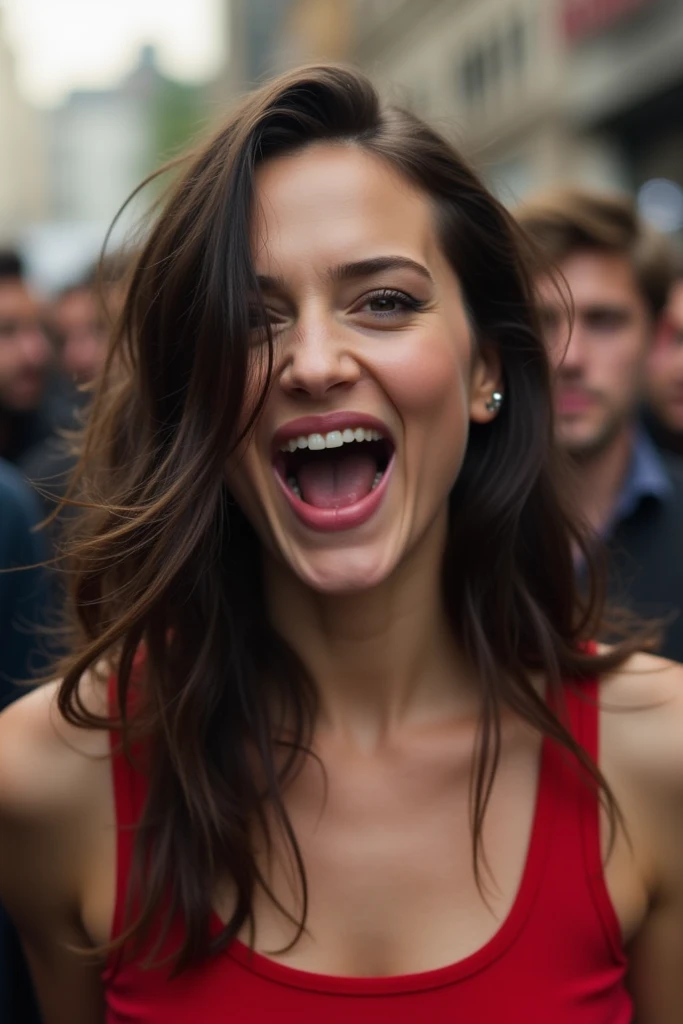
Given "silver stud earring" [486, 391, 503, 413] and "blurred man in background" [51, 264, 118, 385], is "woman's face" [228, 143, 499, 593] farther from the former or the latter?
"blurred man in background" [51, 264, 118, 385]

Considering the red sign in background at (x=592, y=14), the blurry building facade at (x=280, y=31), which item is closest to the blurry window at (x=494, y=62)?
the red sign in background at (x=592, y=14)

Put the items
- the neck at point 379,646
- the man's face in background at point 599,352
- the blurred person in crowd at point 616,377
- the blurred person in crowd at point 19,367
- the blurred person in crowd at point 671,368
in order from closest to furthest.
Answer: the neck at point 379,646 → the blurred person in crowd at point 616,377 → the man's face in background at point 599,352 → the blurred person in crowd at point 671,368 → the blurred person in crowd at point 19,367

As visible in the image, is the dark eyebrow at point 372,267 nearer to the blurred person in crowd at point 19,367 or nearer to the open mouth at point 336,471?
the open mouth at point 336,471

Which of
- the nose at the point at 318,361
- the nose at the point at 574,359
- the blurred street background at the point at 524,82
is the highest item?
the blurred street background at the point at 524,82

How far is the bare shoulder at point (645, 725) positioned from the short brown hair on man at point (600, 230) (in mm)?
1926

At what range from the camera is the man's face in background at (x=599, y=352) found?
12.7ft

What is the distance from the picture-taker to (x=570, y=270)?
4.13 metres

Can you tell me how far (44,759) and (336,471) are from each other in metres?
0.69

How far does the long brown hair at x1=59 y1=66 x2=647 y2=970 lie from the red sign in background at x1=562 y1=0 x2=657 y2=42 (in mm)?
18555

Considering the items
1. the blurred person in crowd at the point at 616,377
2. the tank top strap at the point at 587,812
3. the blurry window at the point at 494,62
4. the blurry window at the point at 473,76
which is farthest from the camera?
the blurry window at the point at 473,76

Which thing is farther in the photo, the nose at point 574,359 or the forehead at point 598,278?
the forehead at point 598,278

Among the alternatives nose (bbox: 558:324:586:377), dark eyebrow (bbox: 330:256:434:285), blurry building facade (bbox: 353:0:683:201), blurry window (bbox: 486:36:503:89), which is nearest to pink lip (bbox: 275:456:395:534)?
dark eyebrow (bbox: 330:256:434:285)

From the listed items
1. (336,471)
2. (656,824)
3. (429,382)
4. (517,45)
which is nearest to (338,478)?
(336,471)

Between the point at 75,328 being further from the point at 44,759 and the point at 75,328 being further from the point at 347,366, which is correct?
the point at 347,366
